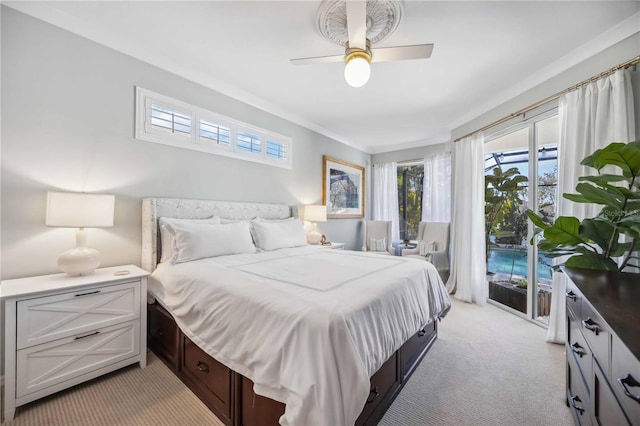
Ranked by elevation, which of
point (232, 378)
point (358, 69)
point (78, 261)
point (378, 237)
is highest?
point (358, 69)

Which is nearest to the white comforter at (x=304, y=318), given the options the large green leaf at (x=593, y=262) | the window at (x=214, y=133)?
the large green leaf at (x=593, y=262)

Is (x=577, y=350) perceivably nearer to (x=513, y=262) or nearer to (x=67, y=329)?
(x=513, y=262)

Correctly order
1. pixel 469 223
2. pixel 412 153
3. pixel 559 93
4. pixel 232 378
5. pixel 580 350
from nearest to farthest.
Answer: pixel 580 350
pixel 232 378
pixel 559 93
pixel 469 223
pixel 412 153

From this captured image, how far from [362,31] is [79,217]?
240 cm

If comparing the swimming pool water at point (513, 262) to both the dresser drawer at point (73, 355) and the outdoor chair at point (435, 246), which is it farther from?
the dresser drawer at point (73, 355)

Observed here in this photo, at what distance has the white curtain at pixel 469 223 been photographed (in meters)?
3.52

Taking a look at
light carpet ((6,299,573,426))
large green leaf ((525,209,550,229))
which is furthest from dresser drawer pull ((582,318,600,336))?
light carpet ((6,299,573,426))

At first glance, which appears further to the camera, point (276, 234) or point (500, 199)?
point (500, 199)

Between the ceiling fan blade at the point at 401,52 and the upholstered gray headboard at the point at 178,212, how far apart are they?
2193mm

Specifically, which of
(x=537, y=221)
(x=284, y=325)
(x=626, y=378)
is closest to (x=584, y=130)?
(x=537, y=221)

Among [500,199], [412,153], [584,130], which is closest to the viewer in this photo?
[584,130]

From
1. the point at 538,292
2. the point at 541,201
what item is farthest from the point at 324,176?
the point at 538,292

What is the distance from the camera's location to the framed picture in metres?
4.66

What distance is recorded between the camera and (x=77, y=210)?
175 cm
